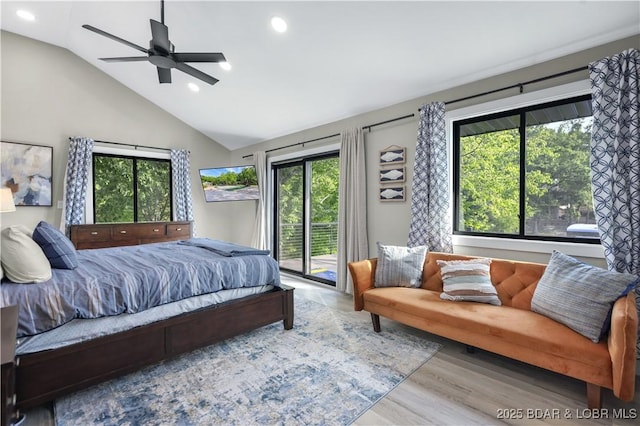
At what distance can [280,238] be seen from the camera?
233 inches

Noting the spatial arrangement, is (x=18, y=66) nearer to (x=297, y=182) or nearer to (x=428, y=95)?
(x=297, y=182)

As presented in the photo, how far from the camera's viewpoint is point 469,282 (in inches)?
105

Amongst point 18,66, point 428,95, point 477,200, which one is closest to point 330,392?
point 477,200

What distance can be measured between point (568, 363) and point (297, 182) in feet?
14.2

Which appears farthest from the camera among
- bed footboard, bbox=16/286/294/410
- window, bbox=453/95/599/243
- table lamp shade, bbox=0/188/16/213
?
table lamp shade, bbox=0/188/16/213

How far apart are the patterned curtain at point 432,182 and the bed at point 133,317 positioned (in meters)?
1.69

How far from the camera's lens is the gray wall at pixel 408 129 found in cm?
262

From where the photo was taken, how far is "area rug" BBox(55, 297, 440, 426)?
1.83 metres

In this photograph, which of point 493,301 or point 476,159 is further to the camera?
point 476,159

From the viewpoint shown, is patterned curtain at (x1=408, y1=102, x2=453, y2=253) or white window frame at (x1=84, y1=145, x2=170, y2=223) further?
white window frame at (x1=84, y1=145, x2=170, y2=223)

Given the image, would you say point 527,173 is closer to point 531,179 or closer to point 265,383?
point 531,179

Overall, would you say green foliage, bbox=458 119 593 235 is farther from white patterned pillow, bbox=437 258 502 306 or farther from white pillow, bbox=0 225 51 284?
white pillow, bbox=0 225 51 284

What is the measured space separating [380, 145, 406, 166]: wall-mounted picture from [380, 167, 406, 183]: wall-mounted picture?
0.31 feet

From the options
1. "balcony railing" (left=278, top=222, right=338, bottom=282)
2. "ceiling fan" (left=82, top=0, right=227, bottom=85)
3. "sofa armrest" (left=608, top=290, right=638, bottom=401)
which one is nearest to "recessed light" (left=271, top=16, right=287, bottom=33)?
"ceiling fan" (left=82, top=0, right=227, bottom=85)
